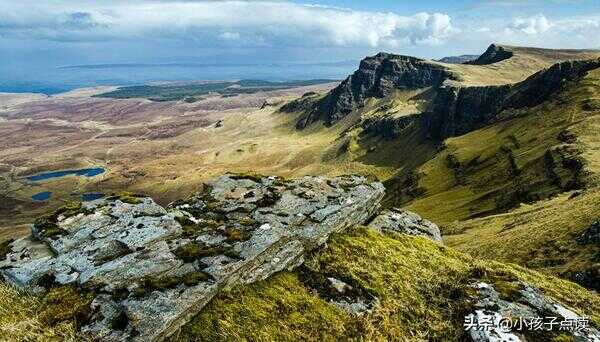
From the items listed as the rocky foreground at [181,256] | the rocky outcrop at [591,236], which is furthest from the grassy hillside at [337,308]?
the rocky outcrop at [591,236]

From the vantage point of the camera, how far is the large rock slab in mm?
19250

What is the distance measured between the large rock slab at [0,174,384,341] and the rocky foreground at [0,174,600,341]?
0.05m

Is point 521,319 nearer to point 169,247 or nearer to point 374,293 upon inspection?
point 374,293

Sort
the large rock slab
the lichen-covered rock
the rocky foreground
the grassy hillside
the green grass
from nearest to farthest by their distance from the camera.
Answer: the grassy hillside, the large rock slab, the rocky foreground, the green grass, the lichen-covered rock

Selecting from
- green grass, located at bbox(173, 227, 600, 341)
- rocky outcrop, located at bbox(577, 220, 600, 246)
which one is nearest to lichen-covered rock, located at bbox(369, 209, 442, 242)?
green grass, located at bbox(173, 227, 600, 341)

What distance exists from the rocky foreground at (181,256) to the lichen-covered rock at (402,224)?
2.30 metres

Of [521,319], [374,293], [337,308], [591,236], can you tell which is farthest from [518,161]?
[337,308]

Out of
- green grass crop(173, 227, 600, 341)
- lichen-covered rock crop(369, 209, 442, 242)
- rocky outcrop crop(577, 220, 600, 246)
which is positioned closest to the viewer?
green grass crop(173, 227, 600, 341)

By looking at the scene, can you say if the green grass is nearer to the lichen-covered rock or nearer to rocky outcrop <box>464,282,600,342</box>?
rocky outcrop <box>464,282,600,342</box>

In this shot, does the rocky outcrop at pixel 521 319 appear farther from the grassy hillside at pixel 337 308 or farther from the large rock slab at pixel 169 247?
the large rock slab at pixel 169 247

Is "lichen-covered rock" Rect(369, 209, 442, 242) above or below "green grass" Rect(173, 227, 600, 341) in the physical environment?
below

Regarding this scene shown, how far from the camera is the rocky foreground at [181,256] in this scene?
763 inches

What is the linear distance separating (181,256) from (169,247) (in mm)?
1332

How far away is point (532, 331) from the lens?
66.6 ft
